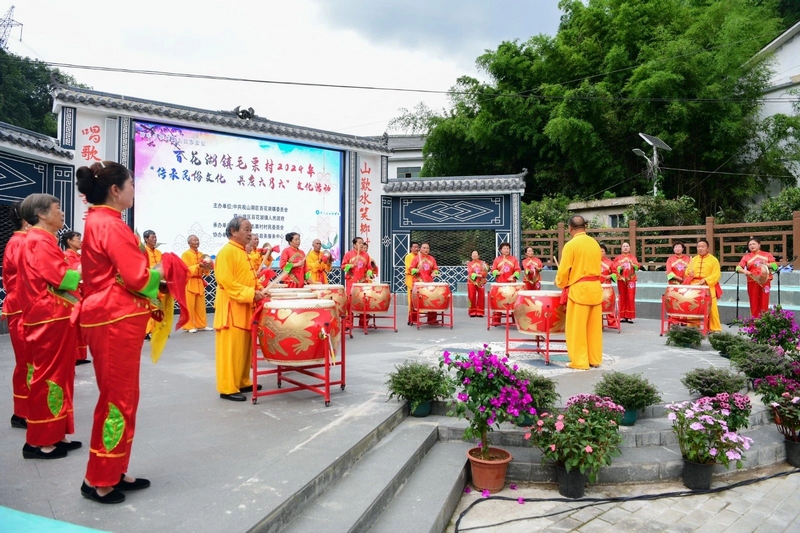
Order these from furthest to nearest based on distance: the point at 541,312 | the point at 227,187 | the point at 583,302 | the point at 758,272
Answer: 1. the point at 227,187
2. the point at 758,272
3. the point at 541,312
4. the point at 583,302

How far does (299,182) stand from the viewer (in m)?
11.7

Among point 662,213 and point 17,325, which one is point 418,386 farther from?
point 662,213

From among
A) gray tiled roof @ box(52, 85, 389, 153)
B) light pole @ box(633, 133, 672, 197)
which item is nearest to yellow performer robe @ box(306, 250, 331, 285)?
gray tiled roof @ box(52, 85, 389, 153)

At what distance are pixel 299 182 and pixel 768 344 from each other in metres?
8.74

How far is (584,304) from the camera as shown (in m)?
5.45

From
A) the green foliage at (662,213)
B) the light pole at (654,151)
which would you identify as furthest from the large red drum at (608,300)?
the light pole at (654,151)

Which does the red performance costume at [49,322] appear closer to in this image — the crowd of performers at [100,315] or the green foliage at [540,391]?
the crowd of performers at [100,315]

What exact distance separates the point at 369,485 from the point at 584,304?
3282mm

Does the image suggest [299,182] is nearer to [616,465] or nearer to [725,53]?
[616,465]

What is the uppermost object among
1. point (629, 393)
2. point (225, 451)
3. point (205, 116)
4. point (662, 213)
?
point (205, 116)

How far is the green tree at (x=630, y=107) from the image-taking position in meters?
14.6

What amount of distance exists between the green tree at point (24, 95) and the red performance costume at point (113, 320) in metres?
21.0

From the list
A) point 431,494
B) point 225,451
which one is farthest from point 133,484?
point 431,494

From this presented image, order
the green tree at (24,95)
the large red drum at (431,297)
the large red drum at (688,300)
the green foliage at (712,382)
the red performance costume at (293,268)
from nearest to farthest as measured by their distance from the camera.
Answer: the green foliage at (712,382), the large red drum at (688,300), the red performance costume at (293,268), the large red drum at (431,297), the green tree at (24,95)
